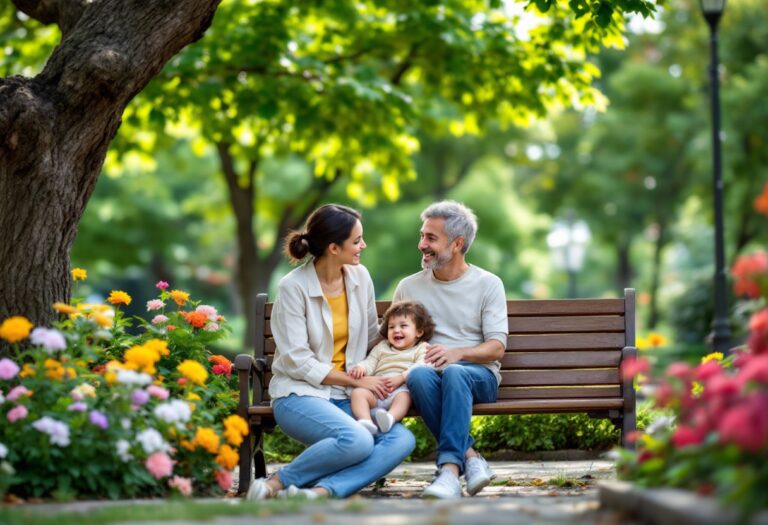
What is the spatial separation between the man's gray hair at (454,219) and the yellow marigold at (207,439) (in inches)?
75.2

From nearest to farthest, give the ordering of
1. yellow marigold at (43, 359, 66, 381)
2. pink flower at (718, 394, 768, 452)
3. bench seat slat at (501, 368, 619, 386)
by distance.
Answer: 1. pink flower at (718, 394, 768, 452)
2. yellow marigold at (43, 359, 66, 381)
3. bench seat slat at (501, 368, 619, 386)

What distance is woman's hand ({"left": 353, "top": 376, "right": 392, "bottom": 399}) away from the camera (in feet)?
19.8

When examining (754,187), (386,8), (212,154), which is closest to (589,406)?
(386,8)

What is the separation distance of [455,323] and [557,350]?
2.65 feet

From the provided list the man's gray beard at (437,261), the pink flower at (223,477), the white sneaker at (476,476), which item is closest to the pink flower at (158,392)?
the pink flower at (223,477)

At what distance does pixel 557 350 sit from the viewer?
22.6 feet

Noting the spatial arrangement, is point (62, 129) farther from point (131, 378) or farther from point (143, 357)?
point (131, 378)

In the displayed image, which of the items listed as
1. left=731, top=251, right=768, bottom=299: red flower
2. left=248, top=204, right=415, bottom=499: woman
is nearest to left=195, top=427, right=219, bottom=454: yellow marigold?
left=248, top=204, right=415, bottom=499: woman

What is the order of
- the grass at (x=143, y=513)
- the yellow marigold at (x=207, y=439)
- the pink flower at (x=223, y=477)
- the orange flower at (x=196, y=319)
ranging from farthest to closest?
the orange flower at (x=196, y=319) < the pink flower at (x=223, y=477) < the yellow marigold at (x=207, y=439) < the grass at (x=143, y=513)

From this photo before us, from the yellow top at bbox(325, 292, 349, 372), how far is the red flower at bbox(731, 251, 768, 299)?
9.13 ft

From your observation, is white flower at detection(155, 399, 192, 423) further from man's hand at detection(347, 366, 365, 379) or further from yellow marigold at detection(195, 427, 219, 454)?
man's hand at detection(347, 366, 365, 379)

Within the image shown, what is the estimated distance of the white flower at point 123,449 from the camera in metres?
5.00

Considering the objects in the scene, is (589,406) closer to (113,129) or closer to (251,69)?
(113,129)

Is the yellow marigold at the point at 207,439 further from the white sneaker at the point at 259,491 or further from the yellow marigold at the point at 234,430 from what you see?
the white sneaker at the point at 259,491
